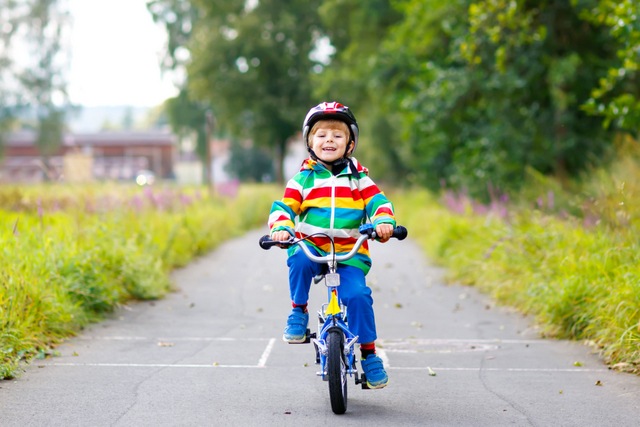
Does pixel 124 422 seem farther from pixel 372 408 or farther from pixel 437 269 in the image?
pixel 437 269

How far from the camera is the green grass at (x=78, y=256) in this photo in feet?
21.5

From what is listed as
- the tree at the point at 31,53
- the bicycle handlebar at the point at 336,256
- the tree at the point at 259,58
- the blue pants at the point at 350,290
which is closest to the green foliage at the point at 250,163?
the tree at the point at 31,53

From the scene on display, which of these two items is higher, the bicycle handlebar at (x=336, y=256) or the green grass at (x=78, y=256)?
the bicycle handlebar at (x=336, y=256)

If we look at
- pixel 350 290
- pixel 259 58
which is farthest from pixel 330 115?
pixel 259 58

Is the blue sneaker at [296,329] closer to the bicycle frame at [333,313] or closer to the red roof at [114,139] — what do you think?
the bicycle frame at [333,313]

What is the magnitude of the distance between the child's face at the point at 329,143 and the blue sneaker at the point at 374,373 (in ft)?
4.64

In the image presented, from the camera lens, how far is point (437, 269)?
1383 cm

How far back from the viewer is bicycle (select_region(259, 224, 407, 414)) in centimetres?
454

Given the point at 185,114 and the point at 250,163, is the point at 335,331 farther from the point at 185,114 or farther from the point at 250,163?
the point at 250,163

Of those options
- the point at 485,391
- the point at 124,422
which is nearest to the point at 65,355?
the point at 124,422

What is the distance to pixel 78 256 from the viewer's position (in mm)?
8406

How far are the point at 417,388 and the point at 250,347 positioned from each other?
6.72 ft

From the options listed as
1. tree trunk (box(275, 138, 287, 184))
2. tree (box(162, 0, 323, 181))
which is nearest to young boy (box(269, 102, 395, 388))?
tree (box(162, 0, 323, 181))

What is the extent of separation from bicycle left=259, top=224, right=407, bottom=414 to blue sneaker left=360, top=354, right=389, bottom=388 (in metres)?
0.06
